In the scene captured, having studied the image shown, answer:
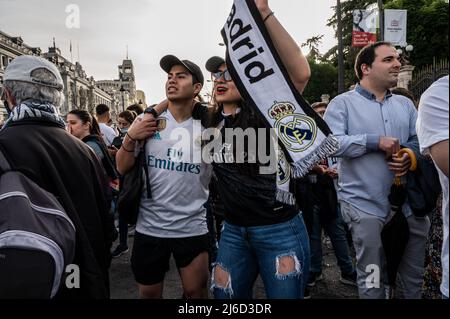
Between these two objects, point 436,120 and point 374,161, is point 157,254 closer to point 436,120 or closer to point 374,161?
point 374,161

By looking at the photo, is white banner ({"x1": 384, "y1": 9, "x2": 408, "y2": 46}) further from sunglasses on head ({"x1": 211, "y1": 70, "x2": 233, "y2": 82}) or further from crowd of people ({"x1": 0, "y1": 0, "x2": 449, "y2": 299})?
sunglasses on head ({"x1": 211, "y1": 70, "x2": 233, "y2": 82})

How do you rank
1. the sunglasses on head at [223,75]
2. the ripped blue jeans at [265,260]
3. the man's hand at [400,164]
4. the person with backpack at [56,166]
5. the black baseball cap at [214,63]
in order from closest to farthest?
the person with backpack at [56,166] < the ripped blue jeans at [265,260] < the sunglasses on head at [223,75] < the black baseball cap at [214,63] < the man's hand at [400,164]

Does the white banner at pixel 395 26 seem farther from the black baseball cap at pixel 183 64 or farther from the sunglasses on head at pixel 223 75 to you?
the sunglasses on head at pixel 223 75

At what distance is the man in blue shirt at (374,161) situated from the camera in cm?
267

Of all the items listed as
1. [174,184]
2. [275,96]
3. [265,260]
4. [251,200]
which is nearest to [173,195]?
[174,184]

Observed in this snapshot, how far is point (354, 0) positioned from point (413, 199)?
38.5 meters

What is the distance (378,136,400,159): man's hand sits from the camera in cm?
257

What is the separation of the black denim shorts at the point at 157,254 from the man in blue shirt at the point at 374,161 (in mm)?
1227

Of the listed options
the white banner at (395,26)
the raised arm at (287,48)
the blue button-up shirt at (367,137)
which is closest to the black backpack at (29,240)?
the raised arm at (287,48)

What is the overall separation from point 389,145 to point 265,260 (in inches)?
49.1

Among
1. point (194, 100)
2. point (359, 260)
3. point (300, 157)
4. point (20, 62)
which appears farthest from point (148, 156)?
point (359, 260)

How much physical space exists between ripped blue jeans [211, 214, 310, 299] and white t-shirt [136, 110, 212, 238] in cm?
53

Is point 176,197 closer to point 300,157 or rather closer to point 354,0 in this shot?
point 300,157

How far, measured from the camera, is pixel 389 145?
2.57 meters
